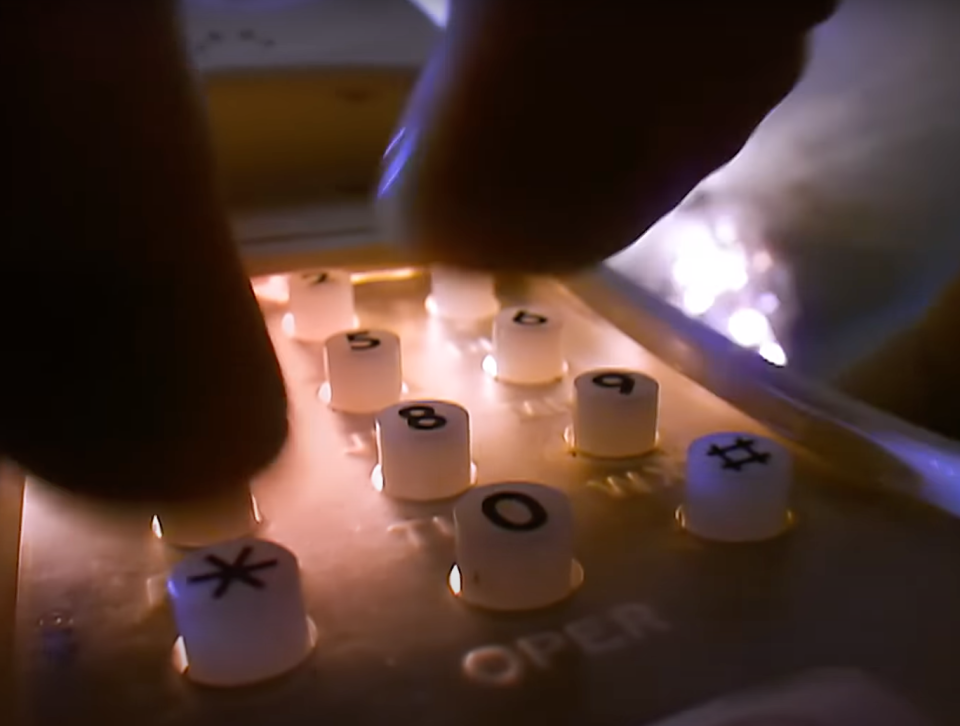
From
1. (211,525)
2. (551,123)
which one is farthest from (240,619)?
(551,123)

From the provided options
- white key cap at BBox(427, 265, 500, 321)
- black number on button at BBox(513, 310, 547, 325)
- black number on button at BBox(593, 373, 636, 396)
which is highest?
black number on button at BBox(593, 373, 636, 396)

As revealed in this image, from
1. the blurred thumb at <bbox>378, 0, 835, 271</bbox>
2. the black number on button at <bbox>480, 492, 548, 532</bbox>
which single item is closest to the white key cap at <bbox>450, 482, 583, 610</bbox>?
the black number on button at <bbox>480, 492, 548, 532</bbox>

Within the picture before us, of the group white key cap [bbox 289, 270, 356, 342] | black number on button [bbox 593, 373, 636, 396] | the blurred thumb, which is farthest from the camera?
white key cap [bbox 289, 270, 356, 342]

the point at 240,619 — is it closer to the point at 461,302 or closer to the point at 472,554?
the point at 472,554

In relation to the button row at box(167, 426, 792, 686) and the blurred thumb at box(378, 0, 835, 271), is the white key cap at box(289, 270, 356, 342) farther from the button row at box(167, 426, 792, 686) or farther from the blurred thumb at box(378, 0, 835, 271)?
the blurred thumb at box(378, 0, 835, 271)

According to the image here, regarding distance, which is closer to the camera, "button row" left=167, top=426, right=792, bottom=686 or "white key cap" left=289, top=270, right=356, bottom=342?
"button row" left=167, top=426, right=792, bottom=686

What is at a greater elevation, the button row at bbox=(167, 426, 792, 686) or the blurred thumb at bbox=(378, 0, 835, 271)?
the blurred thumb at bbox=(378, 0, 835, 271)

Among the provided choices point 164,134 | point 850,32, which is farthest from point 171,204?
point 850,32
